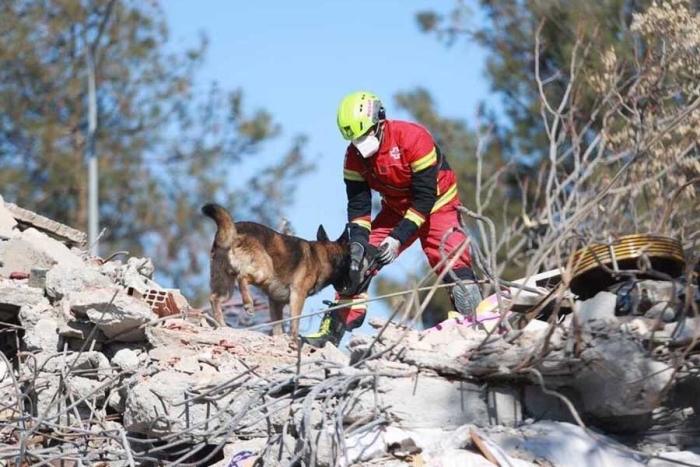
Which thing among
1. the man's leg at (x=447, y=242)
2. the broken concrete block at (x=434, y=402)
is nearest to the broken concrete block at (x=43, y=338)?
the broken concrete block at (x=434, y=402)

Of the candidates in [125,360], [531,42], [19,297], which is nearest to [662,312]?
[125,360]

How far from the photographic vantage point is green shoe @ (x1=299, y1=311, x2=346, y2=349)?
9812mm

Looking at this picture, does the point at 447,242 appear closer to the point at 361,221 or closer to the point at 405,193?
the point at 405,193

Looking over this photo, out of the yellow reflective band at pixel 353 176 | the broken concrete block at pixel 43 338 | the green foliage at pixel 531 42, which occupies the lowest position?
the broken concrete block at pixel 43 338

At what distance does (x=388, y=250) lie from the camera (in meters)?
9.80

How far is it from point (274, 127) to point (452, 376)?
21776mm

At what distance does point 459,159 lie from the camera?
2192 centimetres

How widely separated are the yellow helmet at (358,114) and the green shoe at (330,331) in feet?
4.53

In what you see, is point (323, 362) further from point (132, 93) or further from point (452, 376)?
point (132, 93)

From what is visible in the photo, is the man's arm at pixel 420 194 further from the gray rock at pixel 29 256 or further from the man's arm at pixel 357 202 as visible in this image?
the gray rock at pixel 29 256

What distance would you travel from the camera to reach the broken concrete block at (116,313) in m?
7.85

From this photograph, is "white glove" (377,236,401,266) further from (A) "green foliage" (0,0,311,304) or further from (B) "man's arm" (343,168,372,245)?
(A) "green foliage" (0,0,311,304)

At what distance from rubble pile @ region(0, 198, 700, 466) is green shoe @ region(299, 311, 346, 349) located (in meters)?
2.07

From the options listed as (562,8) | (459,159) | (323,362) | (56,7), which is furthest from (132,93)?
(323,362)
